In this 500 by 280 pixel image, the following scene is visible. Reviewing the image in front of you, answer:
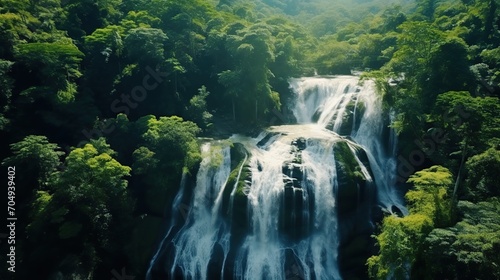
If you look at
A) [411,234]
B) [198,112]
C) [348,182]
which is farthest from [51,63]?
[411,234]

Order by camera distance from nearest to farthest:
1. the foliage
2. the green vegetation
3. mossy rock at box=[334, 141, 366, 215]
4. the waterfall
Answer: the foliage, the green vegetation, mossy rock at box=[334, 141, 366, 215], the waterfall

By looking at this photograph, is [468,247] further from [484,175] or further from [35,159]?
[35,159]

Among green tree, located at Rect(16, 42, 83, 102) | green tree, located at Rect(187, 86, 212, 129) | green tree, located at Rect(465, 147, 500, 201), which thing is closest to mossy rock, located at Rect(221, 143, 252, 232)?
green tree, located at Rect(187, 86, 212, 129)

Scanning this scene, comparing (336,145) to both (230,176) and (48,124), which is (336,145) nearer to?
(230,176)

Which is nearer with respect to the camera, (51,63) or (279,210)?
(279,210)

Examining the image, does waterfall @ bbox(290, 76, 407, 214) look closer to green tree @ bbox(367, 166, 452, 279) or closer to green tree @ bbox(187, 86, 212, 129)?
green tree @ bbox(367, 166, 452, 279)
